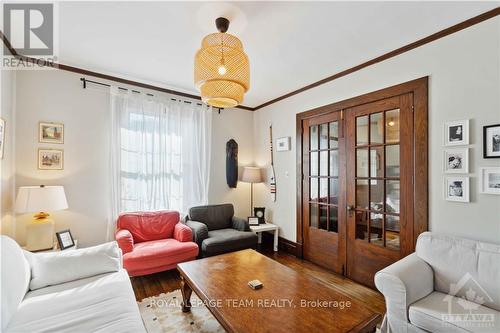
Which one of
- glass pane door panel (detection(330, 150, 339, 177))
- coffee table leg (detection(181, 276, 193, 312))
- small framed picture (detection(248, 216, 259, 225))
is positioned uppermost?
glass pane door panel (detection(330, 150, 339, 177))

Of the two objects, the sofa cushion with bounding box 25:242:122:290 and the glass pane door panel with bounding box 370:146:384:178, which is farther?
the glass pane door panel with bounding box 370:146:384:178

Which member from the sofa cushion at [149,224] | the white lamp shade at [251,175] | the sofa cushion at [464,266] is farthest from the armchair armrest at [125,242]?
the sofa cushion at [464,266]

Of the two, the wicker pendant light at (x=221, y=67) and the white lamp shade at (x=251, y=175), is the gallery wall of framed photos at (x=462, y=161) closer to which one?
the wicker pendant light at (x=221, y=67)

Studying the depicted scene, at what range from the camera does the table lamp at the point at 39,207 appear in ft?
7.52

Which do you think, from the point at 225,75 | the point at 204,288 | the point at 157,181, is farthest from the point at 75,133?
the point at 204,288

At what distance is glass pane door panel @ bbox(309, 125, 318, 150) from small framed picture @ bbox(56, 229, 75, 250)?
322cm

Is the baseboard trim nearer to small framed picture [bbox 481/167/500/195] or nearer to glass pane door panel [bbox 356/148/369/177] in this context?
glass pane door panel [bbox 356/148/369/177]

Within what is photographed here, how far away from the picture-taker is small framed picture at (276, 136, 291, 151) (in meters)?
3.84

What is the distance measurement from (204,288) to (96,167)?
7.58 ft

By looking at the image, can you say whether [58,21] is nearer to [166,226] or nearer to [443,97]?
[166,226]

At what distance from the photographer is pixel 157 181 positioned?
11.3ft

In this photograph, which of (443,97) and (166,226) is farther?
(166,226)

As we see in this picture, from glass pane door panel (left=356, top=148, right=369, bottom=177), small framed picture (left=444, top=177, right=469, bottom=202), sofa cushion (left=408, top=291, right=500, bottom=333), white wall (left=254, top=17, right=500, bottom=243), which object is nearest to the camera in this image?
sofa cushion (left=408, top=291, right=500, bottom=333)

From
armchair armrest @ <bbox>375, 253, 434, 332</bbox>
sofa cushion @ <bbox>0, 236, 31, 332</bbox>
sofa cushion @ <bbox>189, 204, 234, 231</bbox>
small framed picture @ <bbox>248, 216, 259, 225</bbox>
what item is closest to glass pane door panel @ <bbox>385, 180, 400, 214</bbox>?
armchair armrest @ <bbox>375, 253, 434, 332</bbox>
